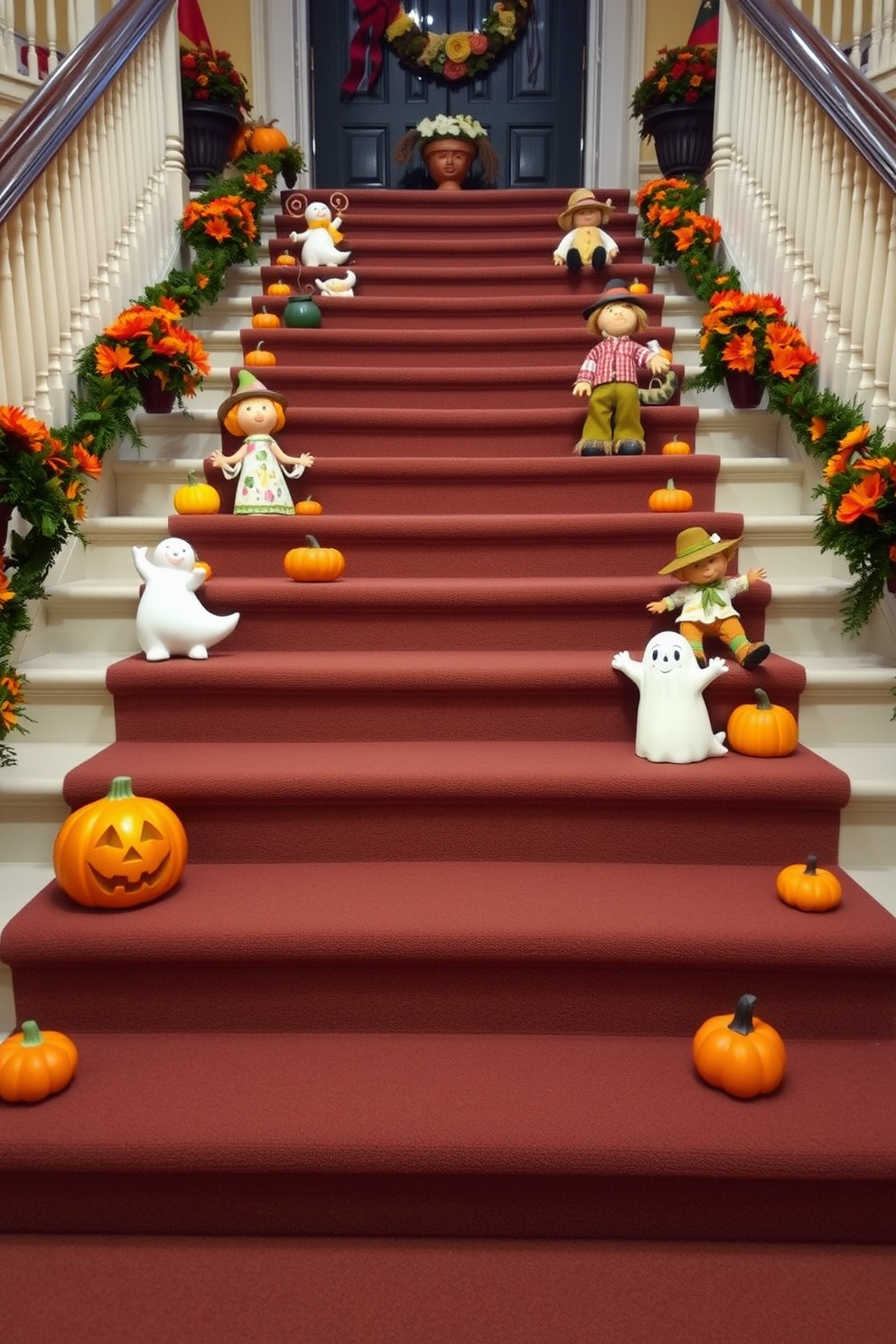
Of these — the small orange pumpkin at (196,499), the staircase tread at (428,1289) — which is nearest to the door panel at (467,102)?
the small orange pumpkin at (196,499)

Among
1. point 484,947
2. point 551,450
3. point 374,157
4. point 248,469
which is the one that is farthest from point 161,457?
point 374,157

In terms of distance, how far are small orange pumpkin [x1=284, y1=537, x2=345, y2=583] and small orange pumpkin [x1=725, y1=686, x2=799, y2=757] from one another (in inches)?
41.4

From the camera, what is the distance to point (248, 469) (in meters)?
2.67

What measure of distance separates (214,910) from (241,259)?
10.2 feet

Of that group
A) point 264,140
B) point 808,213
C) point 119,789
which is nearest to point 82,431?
point 119,789

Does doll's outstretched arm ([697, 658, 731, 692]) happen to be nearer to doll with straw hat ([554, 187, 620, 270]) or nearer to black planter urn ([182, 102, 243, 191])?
doll with straw hat ([554, 187, 620, 270])

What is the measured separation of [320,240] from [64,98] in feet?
5.31

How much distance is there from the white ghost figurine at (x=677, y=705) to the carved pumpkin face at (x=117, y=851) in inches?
38.0

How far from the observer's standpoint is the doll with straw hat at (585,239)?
12.5 ft


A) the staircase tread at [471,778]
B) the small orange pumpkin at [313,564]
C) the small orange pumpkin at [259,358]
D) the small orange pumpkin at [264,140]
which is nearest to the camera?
the staircase tread at [471,778]

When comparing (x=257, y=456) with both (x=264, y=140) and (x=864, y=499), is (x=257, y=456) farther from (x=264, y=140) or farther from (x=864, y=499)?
(x=264, y=140)

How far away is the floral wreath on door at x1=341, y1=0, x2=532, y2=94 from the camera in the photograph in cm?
609

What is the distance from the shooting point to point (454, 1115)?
1.38 m

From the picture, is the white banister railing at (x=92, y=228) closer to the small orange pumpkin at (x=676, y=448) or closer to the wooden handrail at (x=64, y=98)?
the wooden handrail at (x=64, y=98)
